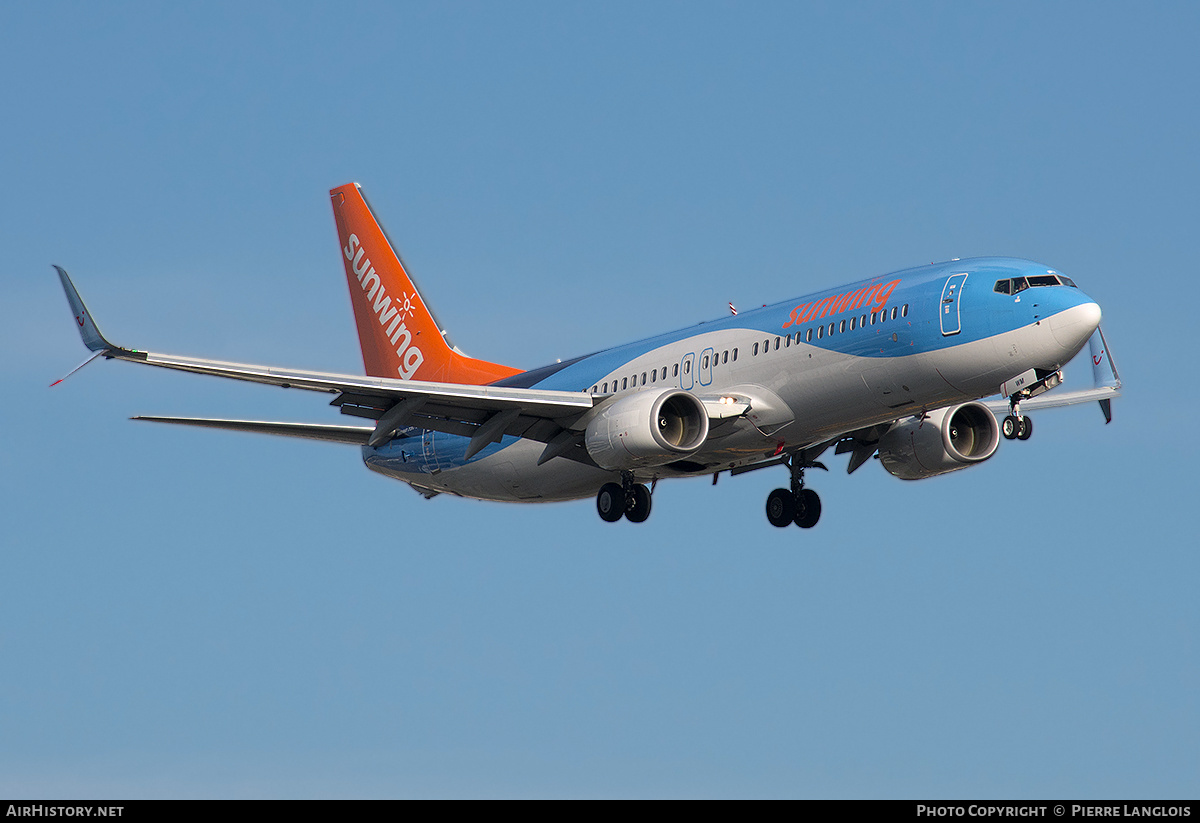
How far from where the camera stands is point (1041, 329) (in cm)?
3328

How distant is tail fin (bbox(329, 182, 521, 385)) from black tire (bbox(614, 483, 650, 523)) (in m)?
8.76

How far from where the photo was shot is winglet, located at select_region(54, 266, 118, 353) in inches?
1293

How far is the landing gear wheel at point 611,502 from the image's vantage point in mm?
40219

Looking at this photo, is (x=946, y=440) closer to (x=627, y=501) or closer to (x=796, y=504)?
(x=796, y=504)

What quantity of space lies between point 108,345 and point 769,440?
15.5 metres

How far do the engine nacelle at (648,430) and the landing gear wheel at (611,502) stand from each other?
8.30 ft

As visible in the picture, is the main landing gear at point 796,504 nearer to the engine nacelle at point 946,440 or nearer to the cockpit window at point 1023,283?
the engine nacelle at point 946,440

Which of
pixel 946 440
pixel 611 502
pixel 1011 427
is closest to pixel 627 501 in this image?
pixel 611 502

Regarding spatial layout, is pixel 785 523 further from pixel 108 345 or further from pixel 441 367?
pixel 108 345

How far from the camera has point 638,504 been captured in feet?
131

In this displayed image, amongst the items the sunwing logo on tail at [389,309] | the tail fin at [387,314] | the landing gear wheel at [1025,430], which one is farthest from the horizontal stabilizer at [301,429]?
the landing gear wheel at [1025,430]

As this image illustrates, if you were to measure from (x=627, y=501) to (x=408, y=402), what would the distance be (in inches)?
254

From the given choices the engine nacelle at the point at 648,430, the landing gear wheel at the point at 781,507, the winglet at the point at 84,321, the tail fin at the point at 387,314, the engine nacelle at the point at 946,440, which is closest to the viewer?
the winglet at the point at 84,321
